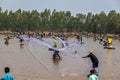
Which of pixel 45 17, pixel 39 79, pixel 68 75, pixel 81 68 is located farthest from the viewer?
pixel 45 17

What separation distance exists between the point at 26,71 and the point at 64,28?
132m

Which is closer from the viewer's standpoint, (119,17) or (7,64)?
(7,64)

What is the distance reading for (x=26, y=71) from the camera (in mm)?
24047

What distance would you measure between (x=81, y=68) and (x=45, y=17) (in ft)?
421

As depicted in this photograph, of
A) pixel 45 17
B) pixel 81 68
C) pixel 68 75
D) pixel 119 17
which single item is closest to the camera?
pixel 68 75

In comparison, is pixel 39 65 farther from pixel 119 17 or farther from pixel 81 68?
pixel 119 17

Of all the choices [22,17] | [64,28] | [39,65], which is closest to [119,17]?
[64,28]

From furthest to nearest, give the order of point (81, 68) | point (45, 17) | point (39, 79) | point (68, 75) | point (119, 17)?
point (45, 17) → point (119, 17) → point (81, 68) → point (68, 75) → point (39, 79)

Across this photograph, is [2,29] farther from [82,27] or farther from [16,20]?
[82,27]

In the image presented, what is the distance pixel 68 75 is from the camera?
75.9ft

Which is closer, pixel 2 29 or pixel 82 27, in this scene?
pixel 2 29

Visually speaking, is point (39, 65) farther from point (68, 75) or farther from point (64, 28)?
point (64, 28)

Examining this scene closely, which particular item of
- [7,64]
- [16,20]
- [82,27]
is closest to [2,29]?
[16,20]

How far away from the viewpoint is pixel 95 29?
492 feet
